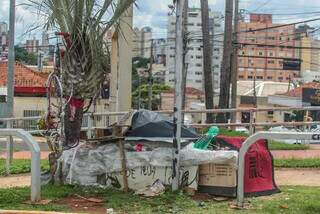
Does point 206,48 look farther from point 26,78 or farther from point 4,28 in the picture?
point 26,78

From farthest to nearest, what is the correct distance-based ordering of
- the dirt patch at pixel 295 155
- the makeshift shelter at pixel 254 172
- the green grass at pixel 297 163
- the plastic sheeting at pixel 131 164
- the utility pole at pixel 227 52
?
the utility pole at pixel 227 52 < the dirt patch at pixel 295 155 < the green grass at pixel 297 163 < the plastic sheeting at pixel 131 164 < the makeshift shelter at pixel 254 172

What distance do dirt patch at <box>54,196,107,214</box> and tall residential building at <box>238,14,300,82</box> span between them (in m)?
30.5

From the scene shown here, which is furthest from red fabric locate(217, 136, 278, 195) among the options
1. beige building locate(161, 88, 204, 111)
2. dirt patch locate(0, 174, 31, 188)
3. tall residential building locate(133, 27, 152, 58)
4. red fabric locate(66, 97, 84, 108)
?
beige building locate(161, 88, 204, 111)

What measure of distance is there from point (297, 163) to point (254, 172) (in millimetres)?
5151

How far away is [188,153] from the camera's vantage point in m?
8.75

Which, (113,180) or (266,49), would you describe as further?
(266,49)

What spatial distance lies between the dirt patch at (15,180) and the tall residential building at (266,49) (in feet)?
88.5

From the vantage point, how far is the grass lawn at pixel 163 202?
25.3 ft

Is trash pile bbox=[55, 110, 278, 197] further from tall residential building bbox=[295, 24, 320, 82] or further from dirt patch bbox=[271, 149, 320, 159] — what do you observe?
tall residential building bbox=[295, 24, 320, 82]

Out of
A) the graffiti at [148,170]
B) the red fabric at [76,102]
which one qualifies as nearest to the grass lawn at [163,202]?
the graffiti at [148,170]

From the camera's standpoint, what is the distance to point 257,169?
28.8 feet

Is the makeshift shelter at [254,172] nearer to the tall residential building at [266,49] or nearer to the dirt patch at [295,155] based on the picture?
the dirt patch at [295,155]

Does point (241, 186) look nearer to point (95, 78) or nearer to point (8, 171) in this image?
point (95, 78)

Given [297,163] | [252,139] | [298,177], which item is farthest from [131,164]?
[297,163]
